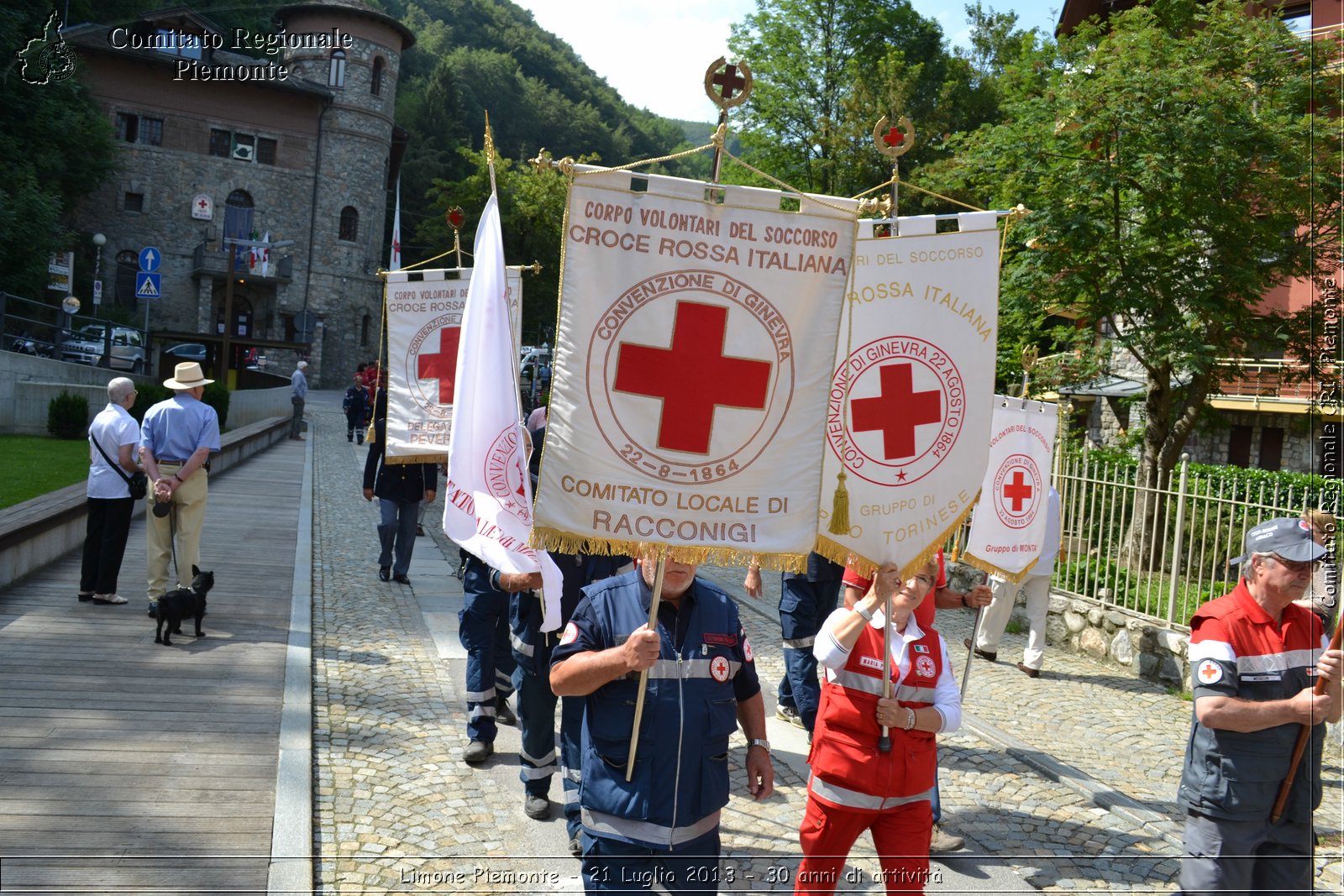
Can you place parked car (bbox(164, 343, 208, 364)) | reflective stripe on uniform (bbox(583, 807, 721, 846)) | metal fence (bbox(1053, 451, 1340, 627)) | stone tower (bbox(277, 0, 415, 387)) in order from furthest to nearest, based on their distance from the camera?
1. stone tower (bbox(277, 0, 415, 387))
2. parked car (bbox(164, 343, 208, 364))
3. metal fence (bbox(1053, 451, 1340, 627))
4. reflective stripe on uniform (bbox(583, 807, 721, 846))

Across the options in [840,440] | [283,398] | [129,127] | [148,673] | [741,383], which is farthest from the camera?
[129,127]

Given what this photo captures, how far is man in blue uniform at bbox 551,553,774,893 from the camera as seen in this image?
3.41 m

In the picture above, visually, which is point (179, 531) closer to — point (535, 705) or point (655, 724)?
point (535, 705)

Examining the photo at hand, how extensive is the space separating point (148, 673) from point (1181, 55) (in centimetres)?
1389

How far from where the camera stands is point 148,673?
7402mm

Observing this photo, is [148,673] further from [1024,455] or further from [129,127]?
[129,127]

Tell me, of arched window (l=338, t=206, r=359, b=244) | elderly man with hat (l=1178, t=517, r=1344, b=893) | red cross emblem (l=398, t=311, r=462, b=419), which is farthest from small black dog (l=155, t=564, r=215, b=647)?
arched window (l=338, t=206, r=359, b=244)

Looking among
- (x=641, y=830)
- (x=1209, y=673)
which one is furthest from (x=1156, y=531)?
(x=641, y=830)

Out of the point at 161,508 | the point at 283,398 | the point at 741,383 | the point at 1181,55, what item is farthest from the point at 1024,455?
the point at 283,398

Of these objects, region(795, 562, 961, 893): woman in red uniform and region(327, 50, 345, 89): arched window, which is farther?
region(327, 50, 345, 89): arched window

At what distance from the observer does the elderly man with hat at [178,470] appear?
8812mm

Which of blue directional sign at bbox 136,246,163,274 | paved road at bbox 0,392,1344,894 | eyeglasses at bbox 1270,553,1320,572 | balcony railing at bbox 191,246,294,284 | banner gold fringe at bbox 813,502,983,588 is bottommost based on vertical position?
paved road at bbox 0,392,1344,894

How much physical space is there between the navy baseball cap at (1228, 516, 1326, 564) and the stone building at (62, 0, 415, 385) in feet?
163

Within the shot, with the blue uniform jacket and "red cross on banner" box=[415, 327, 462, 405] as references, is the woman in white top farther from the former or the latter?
the blue uniform jacket
